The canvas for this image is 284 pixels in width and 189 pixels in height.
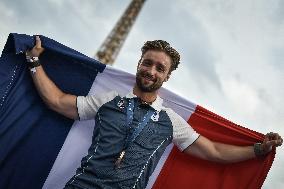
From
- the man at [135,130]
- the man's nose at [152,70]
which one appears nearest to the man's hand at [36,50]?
the man at [135,130]

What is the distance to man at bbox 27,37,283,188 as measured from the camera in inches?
123

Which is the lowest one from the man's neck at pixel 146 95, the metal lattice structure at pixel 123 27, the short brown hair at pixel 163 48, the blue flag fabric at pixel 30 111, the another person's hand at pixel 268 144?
the blue flag fabric at pixel 30 111

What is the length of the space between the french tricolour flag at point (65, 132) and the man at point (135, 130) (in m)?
0.21

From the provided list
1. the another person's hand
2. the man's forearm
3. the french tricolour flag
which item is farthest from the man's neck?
the another person's hand

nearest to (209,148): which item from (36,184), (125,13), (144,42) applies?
(144,42)

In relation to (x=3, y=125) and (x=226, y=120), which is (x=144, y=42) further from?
Result: (x=3, y=125)

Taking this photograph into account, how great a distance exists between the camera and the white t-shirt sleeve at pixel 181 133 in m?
3.69

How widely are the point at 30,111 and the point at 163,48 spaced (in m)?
1.60

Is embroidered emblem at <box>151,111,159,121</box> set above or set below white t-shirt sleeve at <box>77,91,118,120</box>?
above

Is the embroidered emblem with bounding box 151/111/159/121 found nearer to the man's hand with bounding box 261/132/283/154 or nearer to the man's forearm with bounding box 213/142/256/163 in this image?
the man's forearm with bounding box 213/142/256/163

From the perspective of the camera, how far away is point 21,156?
3.88 metres

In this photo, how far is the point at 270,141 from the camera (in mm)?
3742

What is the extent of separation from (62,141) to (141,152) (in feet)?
4.30

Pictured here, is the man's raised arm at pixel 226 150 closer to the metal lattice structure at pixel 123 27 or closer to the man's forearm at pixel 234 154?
the man's forearm at pixel 234 154
